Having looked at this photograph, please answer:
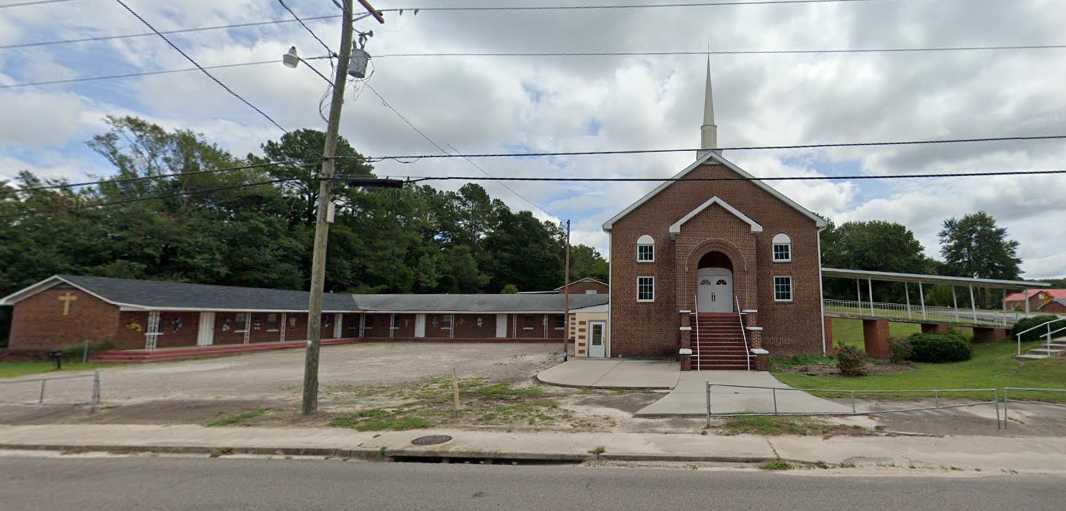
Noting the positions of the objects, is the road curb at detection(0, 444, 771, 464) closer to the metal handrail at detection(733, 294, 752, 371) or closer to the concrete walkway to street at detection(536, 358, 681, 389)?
the concrete walkway to street at detection(536, 358, 681, 389)

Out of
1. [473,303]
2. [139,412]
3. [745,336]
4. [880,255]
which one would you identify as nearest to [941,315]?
[745,336]

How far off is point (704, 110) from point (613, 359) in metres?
14.4

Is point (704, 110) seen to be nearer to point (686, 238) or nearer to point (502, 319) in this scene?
point (686, 238)

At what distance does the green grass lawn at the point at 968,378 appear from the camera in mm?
15383

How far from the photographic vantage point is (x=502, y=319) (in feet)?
144

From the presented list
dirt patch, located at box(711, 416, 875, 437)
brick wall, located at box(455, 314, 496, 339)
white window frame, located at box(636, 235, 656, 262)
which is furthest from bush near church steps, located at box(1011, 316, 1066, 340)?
brick wall, located at box(455, 314, 496, 339)

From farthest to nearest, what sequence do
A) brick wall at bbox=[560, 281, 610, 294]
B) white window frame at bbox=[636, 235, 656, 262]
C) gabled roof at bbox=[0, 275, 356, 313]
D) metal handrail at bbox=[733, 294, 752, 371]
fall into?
brick wall at bbox=[560, 281, 610, 294]
gabled roof at bbox=[0, 275, 356, 313]
white window frame at bbox=[636, 235, 656, 262]
metal handrail at bbox=[733, 294, 752, 371]

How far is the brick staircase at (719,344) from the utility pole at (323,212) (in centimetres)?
1394

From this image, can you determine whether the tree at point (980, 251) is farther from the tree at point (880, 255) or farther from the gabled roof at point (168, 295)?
the gabled roof at point (168, 295)

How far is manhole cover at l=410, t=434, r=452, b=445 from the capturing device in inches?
378

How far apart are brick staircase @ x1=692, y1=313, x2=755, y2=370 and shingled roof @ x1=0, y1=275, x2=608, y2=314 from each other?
17938mm

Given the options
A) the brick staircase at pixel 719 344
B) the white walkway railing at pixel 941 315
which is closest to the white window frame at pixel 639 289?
the brick staircase at pixel 719 344

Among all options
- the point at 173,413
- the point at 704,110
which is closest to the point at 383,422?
the point at 173,413

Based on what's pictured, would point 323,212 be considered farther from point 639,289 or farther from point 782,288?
point 782,288
